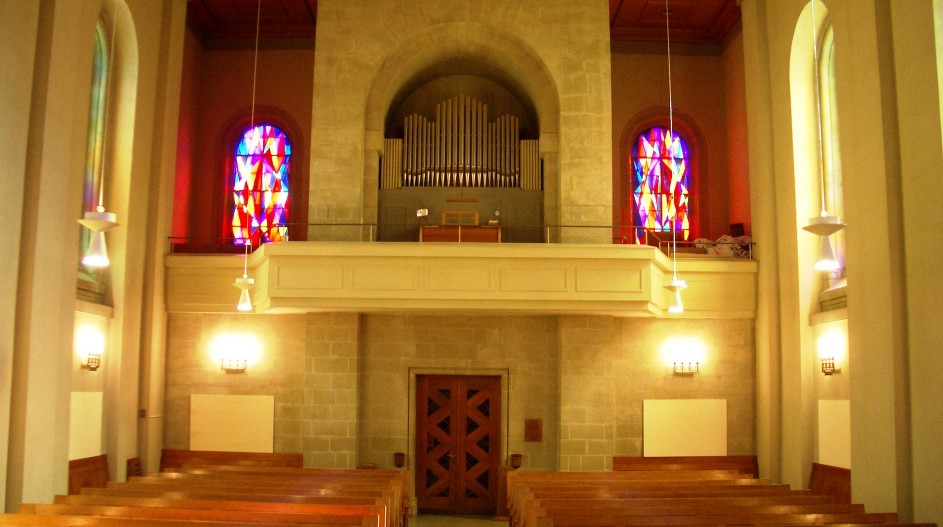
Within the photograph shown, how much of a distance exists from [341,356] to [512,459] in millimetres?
3650

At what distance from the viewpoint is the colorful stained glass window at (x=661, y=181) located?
64.0 feet

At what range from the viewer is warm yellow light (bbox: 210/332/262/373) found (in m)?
16.8

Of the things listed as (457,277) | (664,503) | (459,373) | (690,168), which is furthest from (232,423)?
(690,168)

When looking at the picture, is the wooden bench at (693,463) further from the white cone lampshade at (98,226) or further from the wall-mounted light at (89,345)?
the white cone lampshade at (98,226)

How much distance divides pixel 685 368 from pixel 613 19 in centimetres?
751

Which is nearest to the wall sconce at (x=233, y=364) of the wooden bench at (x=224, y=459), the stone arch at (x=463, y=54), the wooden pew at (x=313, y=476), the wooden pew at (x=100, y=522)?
the wooden bench at (x=224, y=459)

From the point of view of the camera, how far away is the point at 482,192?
17.7 m

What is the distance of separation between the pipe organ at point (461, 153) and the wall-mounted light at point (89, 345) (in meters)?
5.93

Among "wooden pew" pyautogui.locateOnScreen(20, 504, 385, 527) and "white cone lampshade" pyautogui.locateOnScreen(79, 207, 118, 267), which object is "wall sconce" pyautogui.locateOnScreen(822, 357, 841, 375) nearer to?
"wooden pew" pyautogui.locateOnScreen(20, 504, 385, 527)

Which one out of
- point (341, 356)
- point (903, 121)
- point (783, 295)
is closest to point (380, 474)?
point (341, 356)

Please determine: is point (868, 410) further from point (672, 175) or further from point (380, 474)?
point (672, 175)

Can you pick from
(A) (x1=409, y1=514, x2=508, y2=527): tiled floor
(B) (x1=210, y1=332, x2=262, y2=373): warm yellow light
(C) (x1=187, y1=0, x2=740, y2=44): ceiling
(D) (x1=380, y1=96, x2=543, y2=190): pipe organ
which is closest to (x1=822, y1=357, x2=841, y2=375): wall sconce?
(A) (x1=409, y1=514, x2=508, y2=527): tiled floor

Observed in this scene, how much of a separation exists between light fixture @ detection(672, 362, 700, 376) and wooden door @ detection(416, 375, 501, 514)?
10.9 ft

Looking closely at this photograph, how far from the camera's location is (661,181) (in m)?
19.7
